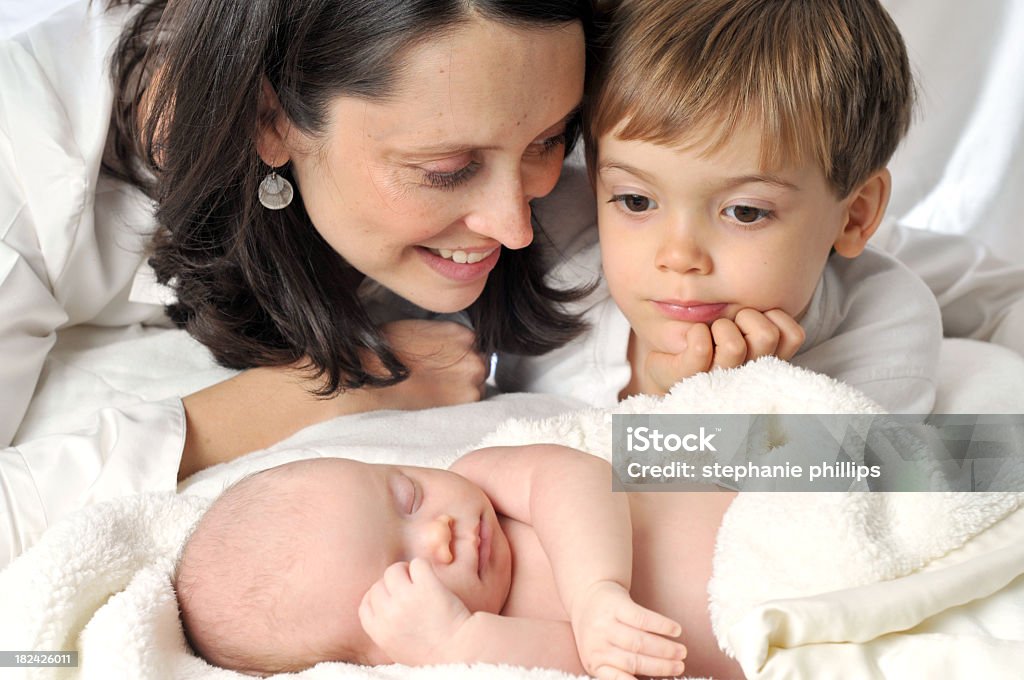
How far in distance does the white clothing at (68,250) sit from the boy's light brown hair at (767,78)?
0.41 meters

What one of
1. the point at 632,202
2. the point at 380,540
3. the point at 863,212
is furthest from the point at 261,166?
the point at 863,212

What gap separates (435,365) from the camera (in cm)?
180

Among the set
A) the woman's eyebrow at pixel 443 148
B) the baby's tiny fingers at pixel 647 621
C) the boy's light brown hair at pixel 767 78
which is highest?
the boy's light brown hair at pixel 767 78

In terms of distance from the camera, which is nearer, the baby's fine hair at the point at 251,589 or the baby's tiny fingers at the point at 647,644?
the baby's tiny fingers at the point at 647,644

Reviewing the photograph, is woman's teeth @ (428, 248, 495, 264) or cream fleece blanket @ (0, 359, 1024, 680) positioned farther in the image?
woman's teeth @ (428, 248, 495, 264)

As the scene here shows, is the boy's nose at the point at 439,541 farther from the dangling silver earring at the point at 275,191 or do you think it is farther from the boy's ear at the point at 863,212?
the boy's ear at the point at 863,212

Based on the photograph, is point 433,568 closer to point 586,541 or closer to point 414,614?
point 414,614

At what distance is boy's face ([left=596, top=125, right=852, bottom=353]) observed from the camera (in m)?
1.37

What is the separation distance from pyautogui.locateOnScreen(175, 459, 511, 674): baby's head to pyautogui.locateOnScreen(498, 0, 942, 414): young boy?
45 cm

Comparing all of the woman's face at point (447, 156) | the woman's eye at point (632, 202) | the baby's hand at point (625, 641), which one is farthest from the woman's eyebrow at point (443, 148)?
the baby's hand at point (625, 641)

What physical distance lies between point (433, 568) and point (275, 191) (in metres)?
0.68

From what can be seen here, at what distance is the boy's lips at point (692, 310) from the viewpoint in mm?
1473

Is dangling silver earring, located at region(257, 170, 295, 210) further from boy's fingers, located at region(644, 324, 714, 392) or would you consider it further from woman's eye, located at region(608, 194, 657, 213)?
boy's fingers, located at region(644, 324, 714, 392)

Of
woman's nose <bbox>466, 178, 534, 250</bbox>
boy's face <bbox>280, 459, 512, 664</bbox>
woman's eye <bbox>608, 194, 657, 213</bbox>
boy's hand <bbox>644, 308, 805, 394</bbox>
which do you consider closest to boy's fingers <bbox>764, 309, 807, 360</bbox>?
boy's hand <bbox>644, 308, 805, 394</bbox>
